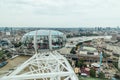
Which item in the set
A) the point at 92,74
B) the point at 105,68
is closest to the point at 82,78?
the point at 92,74

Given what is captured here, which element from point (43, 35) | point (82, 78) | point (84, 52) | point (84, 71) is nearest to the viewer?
point (43, 35)

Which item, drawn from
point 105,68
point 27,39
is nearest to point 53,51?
point 27,39

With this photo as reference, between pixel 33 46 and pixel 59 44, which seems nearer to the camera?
pixel 33 46

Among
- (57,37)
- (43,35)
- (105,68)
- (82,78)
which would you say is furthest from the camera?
(105,68)

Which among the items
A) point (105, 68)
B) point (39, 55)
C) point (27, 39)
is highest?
point (27, 39)

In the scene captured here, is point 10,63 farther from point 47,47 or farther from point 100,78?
point 47,47

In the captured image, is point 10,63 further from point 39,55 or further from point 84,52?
point 39,55

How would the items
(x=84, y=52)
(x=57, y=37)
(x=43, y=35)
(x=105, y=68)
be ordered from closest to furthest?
(x=43, y=35), (x=57, y=37), (x=105, y=68), (x=84, y=52)

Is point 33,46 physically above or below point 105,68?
above

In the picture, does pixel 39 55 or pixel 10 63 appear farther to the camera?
pixel 10 63
